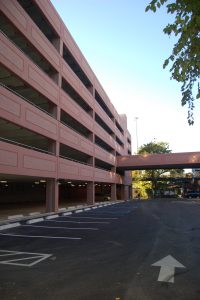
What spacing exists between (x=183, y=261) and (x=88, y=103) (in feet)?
92.6

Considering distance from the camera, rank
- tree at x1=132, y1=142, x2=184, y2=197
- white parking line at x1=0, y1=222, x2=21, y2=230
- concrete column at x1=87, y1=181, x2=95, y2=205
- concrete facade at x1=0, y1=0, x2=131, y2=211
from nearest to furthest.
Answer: white parking line at x1=0, y1=222, x2=21, y2=230 < concrete facade at x1=0, y1=0, x2=131, y2=211 < concrete column at x1=87, y1=181, x2=95, y2=205 < tree at x1=132, y1=142, x2=184, y2=197

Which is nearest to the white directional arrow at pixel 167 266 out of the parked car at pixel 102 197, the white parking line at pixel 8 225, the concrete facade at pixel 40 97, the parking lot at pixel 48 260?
the parking lot at pixel 48 260

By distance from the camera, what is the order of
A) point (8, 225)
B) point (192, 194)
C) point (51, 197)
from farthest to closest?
point (192, 194)
point (51, 197)
point (8, 225)

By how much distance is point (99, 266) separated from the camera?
7.84 meters

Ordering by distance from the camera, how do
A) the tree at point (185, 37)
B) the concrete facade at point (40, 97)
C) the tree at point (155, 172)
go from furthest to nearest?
the tree at point (155, 172) < the concrete facade at point (40, 97) < the tree at point (185, 37)

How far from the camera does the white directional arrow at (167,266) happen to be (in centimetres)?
691

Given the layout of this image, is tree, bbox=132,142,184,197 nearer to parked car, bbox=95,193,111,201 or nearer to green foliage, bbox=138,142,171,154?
green foliage, bbox=138,142,171,154

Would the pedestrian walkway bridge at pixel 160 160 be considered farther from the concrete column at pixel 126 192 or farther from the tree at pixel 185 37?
the tree at pixel 185 37

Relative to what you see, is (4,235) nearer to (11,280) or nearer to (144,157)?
(11,280)

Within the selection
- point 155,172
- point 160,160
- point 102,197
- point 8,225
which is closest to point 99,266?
point 8,225

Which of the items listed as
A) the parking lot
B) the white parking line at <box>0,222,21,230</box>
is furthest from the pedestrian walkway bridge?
the parking lot

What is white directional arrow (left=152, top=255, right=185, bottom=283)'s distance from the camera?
691 centimetres

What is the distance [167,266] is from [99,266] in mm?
1713

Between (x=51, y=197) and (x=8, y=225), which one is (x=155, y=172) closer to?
(x=51, y=197)
